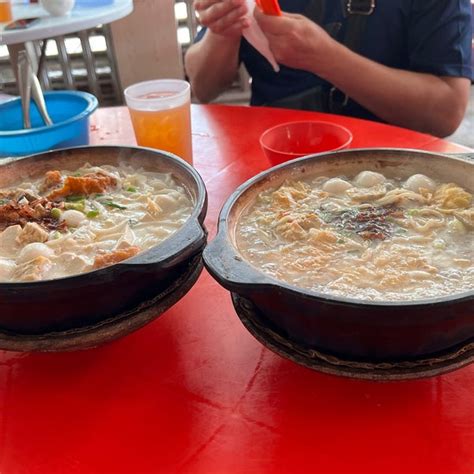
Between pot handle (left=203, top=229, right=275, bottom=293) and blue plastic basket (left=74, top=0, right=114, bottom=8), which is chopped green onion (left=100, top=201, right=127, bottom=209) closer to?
pot handle (left=203, top=229, right=275, bottom=293)

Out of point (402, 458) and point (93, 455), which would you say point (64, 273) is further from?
point (402, 458)

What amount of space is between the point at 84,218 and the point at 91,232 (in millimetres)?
77

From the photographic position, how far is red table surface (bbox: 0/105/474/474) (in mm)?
863

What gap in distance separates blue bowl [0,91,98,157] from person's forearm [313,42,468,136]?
3.29ft

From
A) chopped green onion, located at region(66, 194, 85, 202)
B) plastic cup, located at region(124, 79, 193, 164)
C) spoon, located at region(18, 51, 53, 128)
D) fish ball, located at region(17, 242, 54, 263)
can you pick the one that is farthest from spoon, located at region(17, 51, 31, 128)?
fish ball, located at region(17, 242, 54, 263)

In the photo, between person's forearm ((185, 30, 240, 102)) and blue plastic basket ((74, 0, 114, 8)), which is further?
blue plastic basket ((74, 0, 114, 8))

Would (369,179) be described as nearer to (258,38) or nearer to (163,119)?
(163,119)

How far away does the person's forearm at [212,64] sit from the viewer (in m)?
2.65

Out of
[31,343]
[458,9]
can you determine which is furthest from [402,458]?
[458,9]

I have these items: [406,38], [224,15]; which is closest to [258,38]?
[224,15]

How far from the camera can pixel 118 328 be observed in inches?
39.0

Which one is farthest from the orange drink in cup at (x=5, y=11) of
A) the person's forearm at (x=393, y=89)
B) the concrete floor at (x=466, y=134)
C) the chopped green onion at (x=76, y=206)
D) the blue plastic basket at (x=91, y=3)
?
the concrete floor at (x=466, y=134)

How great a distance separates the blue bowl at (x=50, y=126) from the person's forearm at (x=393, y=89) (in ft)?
3.29

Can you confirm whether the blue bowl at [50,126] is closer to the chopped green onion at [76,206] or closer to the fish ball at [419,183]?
the chopped green onion at [76,206]
